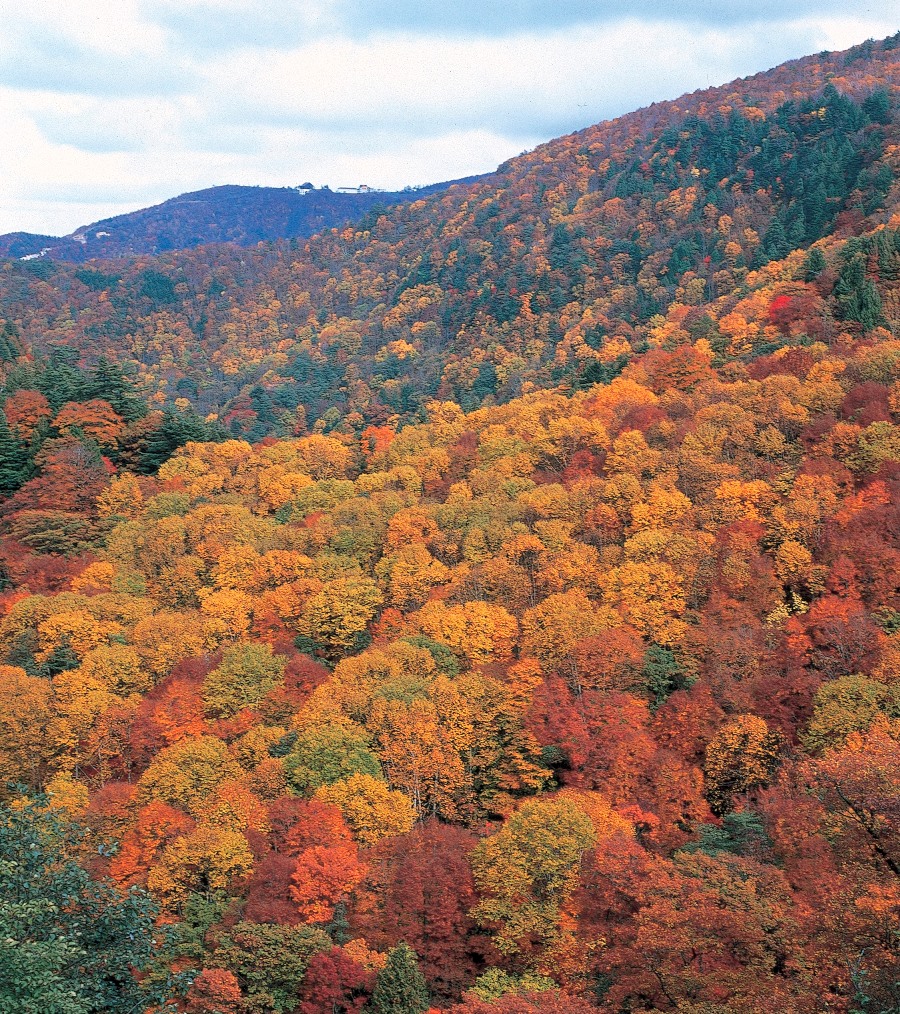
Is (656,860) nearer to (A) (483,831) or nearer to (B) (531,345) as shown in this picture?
(A) (483,831)

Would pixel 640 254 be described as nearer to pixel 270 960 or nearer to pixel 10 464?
pixel 10 464

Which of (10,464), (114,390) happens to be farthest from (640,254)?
(10,464)

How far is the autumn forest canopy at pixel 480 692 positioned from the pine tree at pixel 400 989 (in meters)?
0.13

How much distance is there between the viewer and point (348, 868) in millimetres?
37156

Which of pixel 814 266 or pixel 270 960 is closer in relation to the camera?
pixel 270 960

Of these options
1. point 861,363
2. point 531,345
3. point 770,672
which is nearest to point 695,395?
point 861,363

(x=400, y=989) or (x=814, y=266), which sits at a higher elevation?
(x=814, y=266)

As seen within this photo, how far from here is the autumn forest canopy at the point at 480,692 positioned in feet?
86.9

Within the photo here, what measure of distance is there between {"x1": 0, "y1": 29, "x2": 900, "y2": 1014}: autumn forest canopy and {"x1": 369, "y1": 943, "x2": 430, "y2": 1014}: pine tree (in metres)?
0.13

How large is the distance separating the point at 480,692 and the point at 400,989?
19.3 m

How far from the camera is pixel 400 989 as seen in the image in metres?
30.5

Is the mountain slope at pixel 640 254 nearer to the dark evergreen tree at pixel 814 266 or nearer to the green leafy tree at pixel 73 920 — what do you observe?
the dark evergreen tree at pixel 814 266

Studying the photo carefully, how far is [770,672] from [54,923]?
113ft

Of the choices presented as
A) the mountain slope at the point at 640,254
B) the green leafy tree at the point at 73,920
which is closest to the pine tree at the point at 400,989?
the green leafy tree at the point at 73,920
